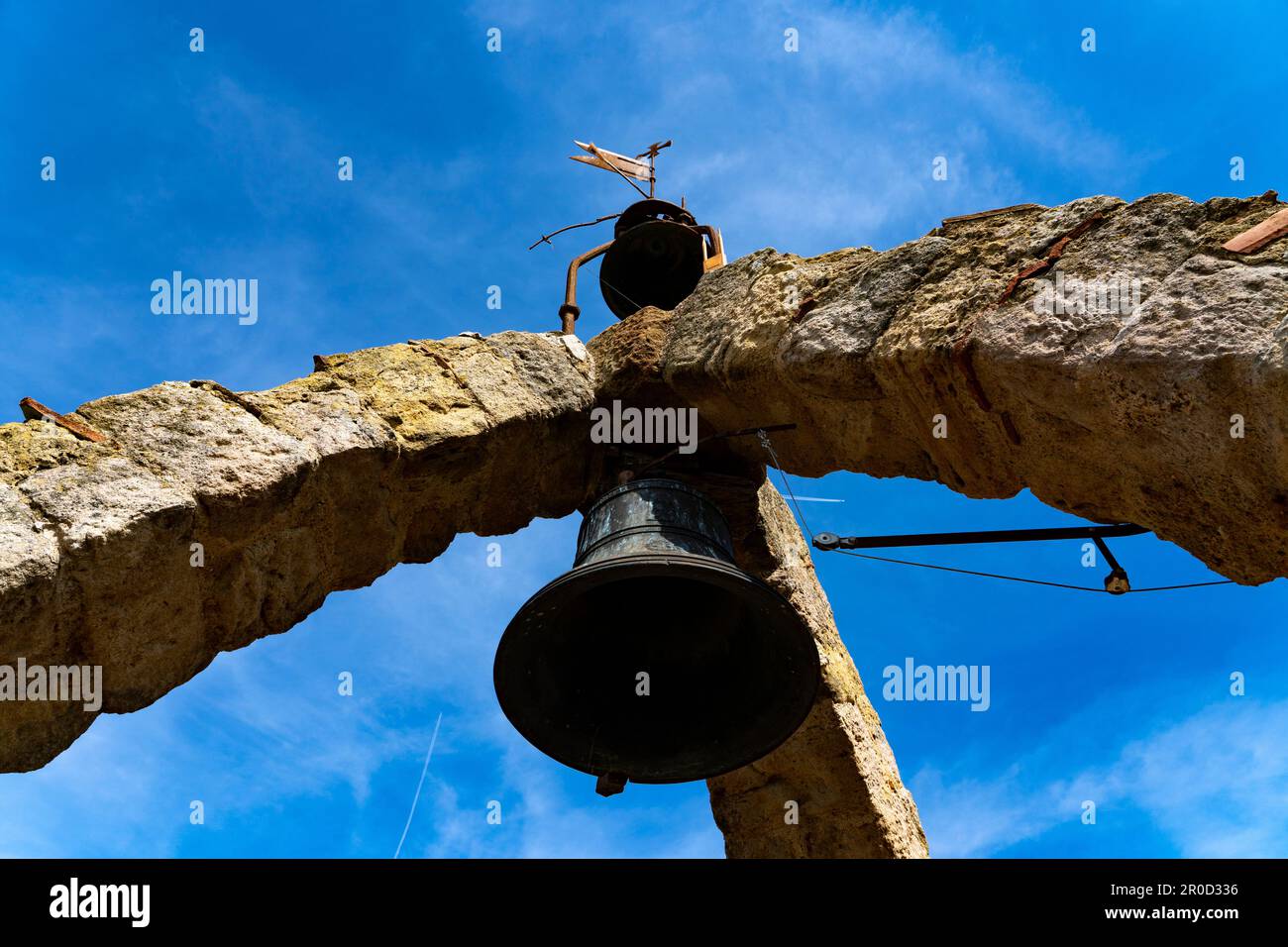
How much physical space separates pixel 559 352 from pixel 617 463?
41 centimetres

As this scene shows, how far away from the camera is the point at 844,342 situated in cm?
279

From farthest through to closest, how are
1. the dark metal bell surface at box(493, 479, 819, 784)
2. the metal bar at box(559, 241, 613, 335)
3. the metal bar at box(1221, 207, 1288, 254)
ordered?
the metal bar at box(559, 241, 613, 335) < the dark metal bell surface at box(493, 479, 819, 784) < the metal bar at box(1221, 207, 1288, 254)

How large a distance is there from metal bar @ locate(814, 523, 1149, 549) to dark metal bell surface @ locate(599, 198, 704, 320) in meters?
1.95

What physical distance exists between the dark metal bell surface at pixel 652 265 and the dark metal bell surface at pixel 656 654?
1.94m

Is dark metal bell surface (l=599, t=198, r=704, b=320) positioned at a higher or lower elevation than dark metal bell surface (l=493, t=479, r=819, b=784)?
higher

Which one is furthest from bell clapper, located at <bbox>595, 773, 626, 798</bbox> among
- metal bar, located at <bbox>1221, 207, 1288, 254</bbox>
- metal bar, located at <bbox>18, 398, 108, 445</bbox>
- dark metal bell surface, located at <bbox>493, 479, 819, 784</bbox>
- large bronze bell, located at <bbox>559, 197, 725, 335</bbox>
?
large bronze bell, located at <bbox>559, 197, 725, 335</bbox>

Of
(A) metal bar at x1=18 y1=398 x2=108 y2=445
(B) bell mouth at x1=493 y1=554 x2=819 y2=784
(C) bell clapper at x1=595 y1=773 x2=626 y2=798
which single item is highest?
(A) metal bar at x1=18 y1=398 x2=108 y2=445

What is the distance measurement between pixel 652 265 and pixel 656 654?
7.79 feet

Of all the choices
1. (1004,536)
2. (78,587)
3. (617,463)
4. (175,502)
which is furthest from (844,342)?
(78,587)

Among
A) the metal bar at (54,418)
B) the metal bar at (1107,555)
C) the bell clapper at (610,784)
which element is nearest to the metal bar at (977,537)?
the metal bar at (1107,555)

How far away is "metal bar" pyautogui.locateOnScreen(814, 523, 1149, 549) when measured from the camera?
265 centimetres

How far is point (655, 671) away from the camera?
9.52 ft

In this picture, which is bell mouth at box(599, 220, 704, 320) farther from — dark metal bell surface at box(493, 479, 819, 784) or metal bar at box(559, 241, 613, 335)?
dark metal bell surface at box(493, 479, 819, 784)

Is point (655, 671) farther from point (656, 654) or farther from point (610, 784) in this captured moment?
point (610, 784)
